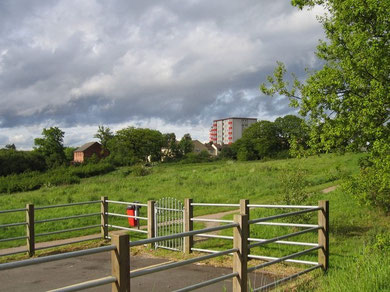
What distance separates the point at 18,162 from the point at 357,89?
264 ft

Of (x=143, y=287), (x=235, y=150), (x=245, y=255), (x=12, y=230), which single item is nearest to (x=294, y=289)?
(x=245, y=255)

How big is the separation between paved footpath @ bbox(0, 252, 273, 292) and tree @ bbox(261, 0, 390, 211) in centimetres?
474

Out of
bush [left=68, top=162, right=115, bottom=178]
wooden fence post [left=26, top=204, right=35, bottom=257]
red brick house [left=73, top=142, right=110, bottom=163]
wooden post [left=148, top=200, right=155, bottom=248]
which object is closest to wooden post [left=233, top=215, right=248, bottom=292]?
wooden post [left=148, top=200, right=155, bottom=248]

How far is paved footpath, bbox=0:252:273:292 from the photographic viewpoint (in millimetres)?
7797

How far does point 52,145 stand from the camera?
103062mm

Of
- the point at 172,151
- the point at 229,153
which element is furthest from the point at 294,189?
the point at 172,151

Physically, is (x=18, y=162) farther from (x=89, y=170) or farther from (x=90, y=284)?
(x=90, y=284)

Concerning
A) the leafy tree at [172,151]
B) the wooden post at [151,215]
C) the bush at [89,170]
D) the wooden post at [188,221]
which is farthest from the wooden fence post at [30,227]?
the leafy tree at [172,151]

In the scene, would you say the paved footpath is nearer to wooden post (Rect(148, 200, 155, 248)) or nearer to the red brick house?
wooden post (Rect(148, 200, 155, 248))

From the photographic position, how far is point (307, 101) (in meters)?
12.0

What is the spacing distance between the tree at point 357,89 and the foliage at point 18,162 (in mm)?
73427

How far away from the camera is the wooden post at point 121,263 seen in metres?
3.98

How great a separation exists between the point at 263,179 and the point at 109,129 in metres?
94.7

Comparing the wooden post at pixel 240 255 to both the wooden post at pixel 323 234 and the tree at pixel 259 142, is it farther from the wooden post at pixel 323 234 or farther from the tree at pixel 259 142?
the tree at pixel 259 142
